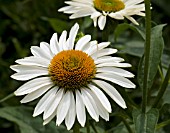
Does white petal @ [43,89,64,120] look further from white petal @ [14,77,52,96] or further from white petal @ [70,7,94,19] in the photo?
white petal @ [70,7,94,19]

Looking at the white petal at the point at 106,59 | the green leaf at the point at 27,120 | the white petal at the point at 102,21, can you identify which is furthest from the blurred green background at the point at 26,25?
the white petal at the point at 106,59

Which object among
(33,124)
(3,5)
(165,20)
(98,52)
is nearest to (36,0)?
(3,5)

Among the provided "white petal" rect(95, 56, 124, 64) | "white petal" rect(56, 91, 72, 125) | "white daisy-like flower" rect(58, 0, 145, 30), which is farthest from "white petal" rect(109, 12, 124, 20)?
"white petal" rect(56, 91, 72, 125)

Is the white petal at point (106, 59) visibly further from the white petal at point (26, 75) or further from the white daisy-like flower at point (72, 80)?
the white petal at point (26, 75)

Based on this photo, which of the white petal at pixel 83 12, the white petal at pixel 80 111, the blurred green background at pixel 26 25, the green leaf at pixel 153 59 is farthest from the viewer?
the blurred green background at pixel 26 25

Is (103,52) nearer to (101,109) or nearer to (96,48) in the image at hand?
(96,48)

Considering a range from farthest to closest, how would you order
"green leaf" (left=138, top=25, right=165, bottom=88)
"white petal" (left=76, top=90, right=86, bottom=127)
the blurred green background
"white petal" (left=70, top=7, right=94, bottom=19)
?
1. the blurred green background
2. "white petal" (left=70, top=7, right=94, bottom=19)
3. "green leaf" (left=138, top=25, right=165, bottom=88)
4. "white petal" (left=76, top=90, right=86, bottom=127)

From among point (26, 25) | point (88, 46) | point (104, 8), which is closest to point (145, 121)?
point (88, 46)
